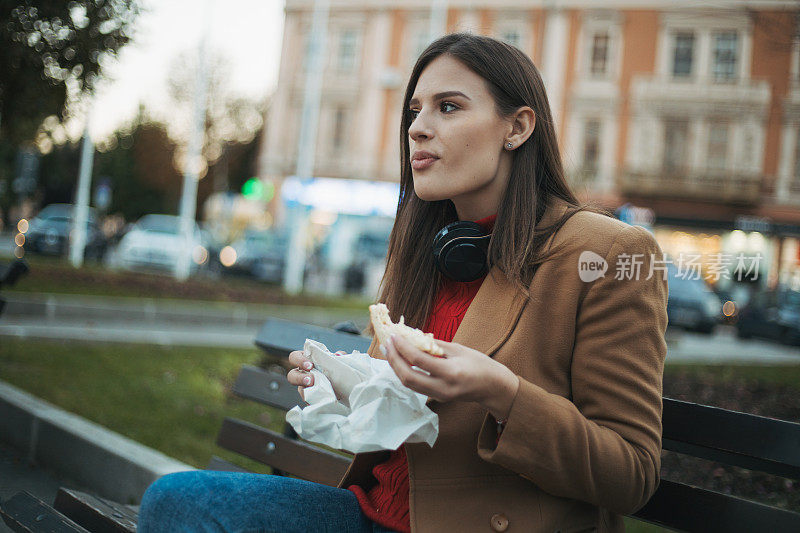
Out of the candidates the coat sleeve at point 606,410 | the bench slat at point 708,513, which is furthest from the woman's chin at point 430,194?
the bench slat at point 708,513

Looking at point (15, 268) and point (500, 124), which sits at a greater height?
point (500, 124)

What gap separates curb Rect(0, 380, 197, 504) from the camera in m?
3.31

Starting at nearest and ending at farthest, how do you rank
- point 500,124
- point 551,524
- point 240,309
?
point 551,524, point 500,124, point 240,309

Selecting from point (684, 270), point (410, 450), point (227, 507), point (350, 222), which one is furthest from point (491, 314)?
point (350, 222)

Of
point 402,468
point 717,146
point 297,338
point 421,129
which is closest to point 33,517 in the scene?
point 297,338

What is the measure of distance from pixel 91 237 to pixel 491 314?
24.7 m

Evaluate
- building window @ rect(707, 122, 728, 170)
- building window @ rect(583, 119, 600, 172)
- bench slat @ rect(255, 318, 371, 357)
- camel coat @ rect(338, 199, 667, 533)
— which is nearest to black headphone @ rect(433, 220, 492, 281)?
camel coat @ rect(338, 199, 667, 533)

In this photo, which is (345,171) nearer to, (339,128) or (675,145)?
(339,128)

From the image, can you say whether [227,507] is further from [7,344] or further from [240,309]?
[240,309]

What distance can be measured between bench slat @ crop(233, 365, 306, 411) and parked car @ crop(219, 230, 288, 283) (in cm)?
2102

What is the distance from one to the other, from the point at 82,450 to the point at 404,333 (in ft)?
9.16

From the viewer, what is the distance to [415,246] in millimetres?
2105

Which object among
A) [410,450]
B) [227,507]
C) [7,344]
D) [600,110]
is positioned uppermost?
[600,110]

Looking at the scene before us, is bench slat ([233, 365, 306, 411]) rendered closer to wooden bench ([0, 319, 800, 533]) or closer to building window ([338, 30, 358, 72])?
wooden bench ([0, 319, 800, 533])
